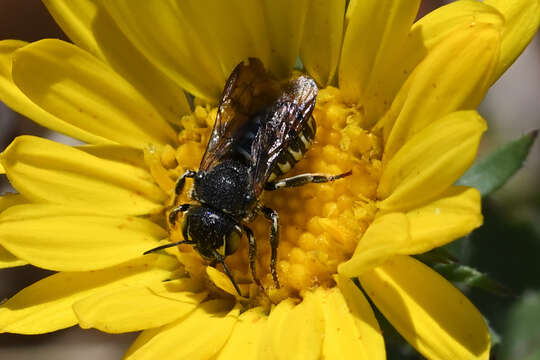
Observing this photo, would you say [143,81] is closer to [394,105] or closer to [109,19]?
[109,19]

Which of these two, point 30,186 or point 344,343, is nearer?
point 344,343

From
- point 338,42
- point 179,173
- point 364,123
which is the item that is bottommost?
point 179,173

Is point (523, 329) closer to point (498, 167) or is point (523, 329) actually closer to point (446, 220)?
point (498, 167)

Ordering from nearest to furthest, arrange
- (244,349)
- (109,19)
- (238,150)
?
1. (244,349)
2. (238,150)
3. (109,19)

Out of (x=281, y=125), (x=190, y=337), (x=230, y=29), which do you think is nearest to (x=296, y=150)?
(x=281, y=125)

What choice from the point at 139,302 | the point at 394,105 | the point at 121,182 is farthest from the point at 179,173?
the point at 394,105

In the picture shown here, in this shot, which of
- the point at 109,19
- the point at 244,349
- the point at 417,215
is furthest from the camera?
the point at 109,19

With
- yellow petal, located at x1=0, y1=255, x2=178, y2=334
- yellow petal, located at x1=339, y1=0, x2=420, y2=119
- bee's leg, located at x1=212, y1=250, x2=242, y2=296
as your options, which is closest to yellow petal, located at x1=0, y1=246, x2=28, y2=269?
yellow petal, located at x1=0, y1=255, x2=178, y2=334
